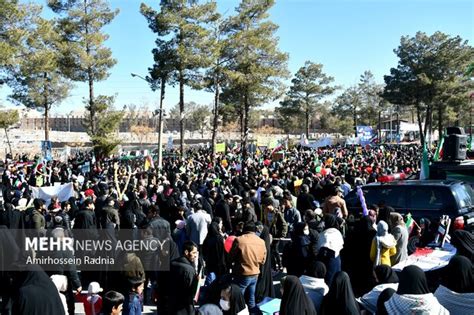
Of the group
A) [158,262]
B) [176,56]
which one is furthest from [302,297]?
[176,56]

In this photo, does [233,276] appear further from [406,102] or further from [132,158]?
[406,102]

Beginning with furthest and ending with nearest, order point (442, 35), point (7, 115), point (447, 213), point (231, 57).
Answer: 1. point (442, 35)
2. point (231, 57)
3. point (7, 115)
4. point (447, 213)

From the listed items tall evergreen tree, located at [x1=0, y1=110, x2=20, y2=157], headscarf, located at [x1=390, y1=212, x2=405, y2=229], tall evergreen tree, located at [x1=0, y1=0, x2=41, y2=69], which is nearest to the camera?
headscarf, located at [x1=390, y1=212, x2=405, y2=229]

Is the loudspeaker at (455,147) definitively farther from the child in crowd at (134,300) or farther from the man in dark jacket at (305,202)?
the child in crowd at (134,300)

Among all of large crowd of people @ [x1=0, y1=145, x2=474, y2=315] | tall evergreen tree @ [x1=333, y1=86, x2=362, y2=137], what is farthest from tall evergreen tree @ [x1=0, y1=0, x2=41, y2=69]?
tall evergreen tree @ [x1=333, y1=86, x2=362, y2=137]

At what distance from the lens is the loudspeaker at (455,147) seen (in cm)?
1482

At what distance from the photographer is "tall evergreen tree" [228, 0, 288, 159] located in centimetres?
3275

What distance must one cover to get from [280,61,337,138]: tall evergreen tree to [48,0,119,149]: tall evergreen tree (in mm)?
30140

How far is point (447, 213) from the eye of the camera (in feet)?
28.2

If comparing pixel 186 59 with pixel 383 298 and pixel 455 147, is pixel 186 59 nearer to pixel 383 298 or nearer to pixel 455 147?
pixel 455 147

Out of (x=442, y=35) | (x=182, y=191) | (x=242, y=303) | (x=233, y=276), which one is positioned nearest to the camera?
(x=242, y=303)

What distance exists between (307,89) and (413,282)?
53.0m

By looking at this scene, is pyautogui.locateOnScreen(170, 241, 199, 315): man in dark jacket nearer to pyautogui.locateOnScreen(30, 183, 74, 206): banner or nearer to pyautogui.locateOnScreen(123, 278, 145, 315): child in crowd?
pyautogui.locateOnScreen(123, 278, 145, 315): child in crowd

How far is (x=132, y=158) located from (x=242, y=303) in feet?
85.1
